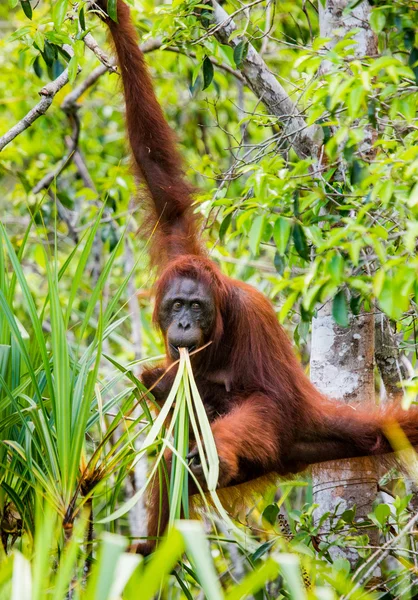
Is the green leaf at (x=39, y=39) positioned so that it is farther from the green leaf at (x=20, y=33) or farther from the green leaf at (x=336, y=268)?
the green leaf at (x=336, y=268)

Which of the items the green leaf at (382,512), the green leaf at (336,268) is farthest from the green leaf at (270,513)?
the green leaf at (336,268)

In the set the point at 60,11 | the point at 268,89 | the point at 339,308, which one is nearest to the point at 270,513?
the point at 339,308

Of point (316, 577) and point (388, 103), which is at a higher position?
point (388, 103)

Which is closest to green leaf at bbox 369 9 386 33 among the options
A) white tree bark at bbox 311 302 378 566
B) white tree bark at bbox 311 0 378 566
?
white tree bark at bbox 311 0 378 566

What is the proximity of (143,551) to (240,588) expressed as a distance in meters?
2.53

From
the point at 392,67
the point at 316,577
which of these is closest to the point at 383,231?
the point at 392,67

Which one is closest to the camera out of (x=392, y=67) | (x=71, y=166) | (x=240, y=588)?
(x=240, y=588)

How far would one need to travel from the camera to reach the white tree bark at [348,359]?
15.4ft

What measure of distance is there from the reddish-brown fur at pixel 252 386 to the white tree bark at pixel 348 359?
0.15 meters

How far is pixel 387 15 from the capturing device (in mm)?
3400

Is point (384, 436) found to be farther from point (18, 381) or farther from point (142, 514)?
point (142, 514)

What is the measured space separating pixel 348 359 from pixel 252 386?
0.62 m

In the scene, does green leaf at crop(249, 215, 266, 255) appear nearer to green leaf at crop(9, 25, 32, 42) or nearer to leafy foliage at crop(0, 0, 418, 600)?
leafy foliage at crop(0, 0, 418, 600)

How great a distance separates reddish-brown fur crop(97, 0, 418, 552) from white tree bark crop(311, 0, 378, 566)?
0.15m
